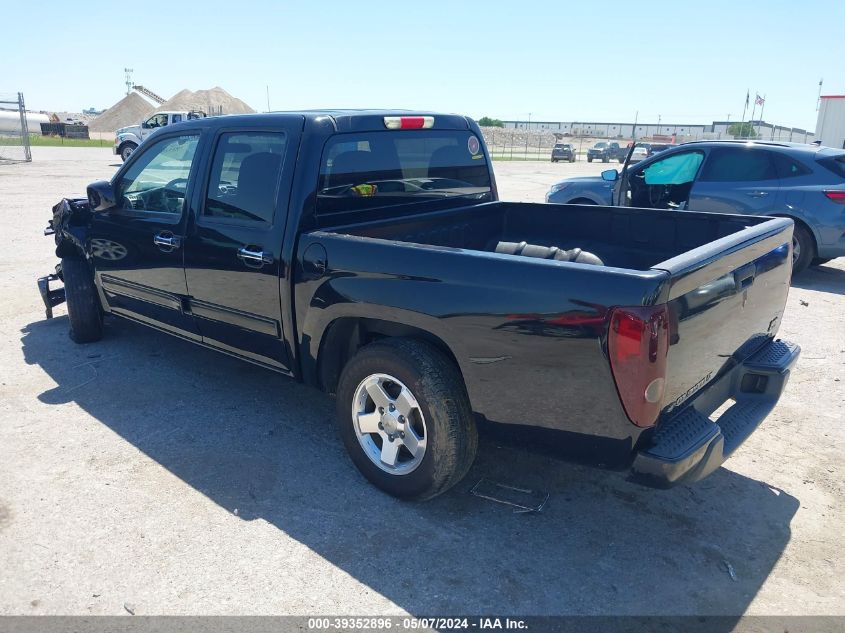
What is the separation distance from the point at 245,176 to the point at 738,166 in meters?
6.65

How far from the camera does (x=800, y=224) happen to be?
7949mm

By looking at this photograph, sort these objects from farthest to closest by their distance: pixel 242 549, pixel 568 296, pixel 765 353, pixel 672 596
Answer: pixel 765 353 < pixel 242 549 < pixel 672 596 < pixel 568 296

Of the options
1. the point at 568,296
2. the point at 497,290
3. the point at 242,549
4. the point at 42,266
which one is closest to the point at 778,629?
the point at 568,296

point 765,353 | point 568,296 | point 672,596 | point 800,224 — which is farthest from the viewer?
point 800,224

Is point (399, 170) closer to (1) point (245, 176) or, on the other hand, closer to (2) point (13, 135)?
(1) point (245, 176)

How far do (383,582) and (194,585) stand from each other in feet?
2.65

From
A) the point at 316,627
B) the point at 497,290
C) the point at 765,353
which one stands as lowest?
the point at 316,627

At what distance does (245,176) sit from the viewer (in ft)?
12.7

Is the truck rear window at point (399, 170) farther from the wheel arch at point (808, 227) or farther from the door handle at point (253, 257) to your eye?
the wheel arch at point (808, 227)

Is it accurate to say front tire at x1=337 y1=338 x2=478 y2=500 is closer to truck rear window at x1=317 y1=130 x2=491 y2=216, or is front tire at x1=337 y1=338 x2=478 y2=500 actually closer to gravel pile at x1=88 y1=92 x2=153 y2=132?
truck rear window at x1=317 y1=130 x2=491 y2=216

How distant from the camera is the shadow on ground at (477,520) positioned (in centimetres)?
278

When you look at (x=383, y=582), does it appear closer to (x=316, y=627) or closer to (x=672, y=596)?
(x=316, y=627)

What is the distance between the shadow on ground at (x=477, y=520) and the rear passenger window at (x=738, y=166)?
5559mm

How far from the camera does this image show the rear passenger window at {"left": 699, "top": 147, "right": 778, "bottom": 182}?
8.05 m
